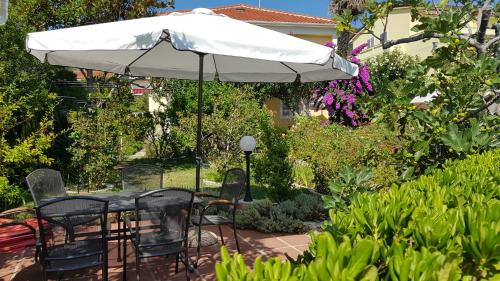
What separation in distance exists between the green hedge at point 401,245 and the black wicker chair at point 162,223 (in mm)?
2205

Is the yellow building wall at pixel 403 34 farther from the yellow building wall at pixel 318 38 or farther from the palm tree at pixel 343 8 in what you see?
the palm tree at pixel 343 8

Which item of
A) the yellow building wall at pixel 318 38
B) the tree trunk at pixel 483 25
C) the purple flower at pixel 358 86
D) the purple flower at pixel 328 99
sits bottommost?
the purple flower at pixel 328 99

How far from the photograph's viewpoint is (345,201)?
3047 millimetres

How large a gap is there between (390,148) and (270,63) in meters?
2.22

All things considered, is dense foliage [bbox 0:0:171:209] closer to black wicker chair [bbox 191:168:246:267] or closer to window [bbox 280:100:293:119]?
black wicker chair [bbox 191:168:246:267]

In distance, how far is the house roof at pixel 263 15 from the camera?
26203 mm

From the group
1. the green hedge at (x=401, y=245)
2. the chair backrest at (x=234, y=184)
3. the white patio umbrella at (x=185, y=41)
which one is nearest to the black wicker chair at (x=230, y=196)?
the chair backrest at (x=234, y=184)

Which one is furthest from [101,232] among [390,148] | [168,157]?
[168,157]

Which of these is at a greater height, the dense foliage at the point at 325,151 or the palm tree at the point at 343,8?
the palm tree at the point at 343,8

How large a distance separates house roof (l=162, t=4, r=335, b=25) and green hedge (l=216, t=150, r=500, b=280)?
24.0 m

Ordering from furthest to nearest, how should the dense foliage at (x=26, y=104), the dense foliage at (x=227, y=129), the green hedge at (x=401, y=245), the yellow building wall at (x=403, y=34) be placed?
1. the yellow building wall at (x=403, y=34)
2. the dense foliage at (x=227, y=129)
3. the dense foliage at (x=26, y=104)
4. the green hedge at (x=401, y=245)

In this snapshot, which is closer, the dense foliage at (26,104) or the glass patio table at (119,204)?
the glass patio table at (119,204)

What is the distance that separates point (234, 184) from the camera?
529cm

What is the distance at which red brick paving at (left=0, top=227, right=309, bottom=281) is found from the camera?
443 centimetres
